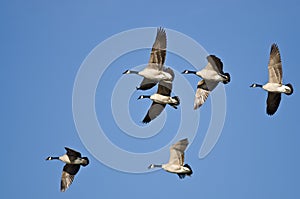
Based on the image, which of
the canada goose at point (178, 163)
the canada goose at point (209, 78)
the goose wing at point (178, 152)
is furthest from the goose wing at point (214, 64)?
the canada goose at point (178, 163)

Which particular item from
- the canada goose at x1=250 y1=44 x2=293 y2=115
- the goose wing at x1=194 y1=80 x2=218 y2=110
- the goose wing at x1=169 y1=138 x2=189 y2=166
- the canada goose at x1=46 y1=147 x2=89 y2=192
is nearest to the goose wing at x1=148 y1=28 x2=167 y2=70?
the goose wing at x1=194 y1=80 x2=218 y2=110

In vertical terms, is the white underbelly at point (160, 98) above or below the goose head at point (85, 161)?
above

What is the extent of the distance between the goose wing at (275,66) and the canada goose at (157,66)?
426 cm

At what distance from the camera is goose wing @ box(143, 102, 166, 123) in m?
53.9

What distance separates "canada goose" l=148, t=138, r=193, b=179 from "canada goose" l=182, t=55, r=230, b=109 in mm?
2718

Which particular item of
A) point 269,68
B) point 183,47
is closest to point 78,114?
point 183,47

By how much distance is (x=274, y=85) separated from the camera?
51.3 m

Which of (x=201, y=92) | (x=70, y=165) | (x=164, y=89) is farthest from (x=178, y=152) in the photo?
(x=70, y=165)

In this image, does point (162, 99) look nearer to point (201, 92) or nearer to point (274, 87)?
point (201, 92)

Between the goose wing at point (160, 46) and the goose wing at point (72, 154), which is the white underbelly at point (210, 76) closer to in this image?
the goose wing at point (160, 46)

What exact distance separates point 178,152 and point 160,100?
3933mm

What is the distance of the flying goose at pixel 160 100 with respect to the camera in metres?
53.0

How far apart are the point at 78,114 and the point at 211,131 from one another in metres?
5.88

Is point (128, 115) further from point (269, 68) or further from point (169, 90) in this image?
point (269, 68)
